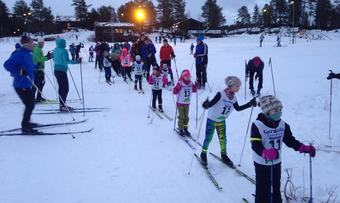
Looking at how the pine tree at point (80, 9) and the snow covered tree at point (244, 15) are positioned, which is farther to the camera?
the snow covered tree at point (244, 15)

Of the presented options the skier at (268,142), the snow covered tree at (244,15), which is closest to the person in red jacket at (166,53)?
the skier at (268,142)

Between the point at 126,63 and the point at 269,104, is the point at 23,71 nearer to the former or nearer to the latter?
the point at 269,104

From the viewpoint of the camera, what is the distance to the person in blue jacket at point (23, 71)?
741cm

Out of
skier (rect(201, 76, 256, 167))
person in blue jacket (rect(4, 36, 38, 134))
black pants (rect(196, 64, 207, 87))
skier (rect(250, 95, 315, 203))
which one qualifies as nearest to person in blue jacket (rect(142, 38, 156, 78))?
black pants (rect(196, 64, 207, 87))

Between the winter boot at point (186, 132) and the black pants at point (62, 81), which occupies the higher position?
the black pants at point (62, 81)

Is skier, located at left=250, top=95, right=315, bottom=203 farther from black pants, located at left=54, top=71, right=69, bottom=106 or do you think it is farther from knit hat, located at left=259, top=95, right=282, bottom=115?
black pants, located at left=54, top=71, right=69, bottom=106

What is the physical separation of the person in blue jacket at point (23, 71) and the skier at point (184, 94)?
3.46 meters

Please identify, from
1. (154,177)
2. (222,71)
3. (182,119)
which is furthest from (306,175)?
(222,71)

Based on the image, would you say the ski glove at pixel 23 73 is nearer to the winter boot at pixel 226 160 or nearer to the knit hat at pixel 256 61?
the winter boot at pixel 226 160

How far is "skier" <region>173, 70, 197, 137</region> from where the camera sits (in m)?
7.86

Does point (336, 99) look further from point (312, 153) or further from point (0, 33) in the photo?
point (0, 33)

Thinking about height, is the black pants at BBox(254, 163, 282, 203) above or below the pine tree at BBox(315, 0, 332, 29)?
below

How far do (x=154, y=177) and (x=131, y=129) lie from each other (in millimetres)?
3040

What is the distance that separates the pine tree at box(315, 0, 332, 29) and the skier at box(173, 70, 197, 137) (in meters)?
88.6
